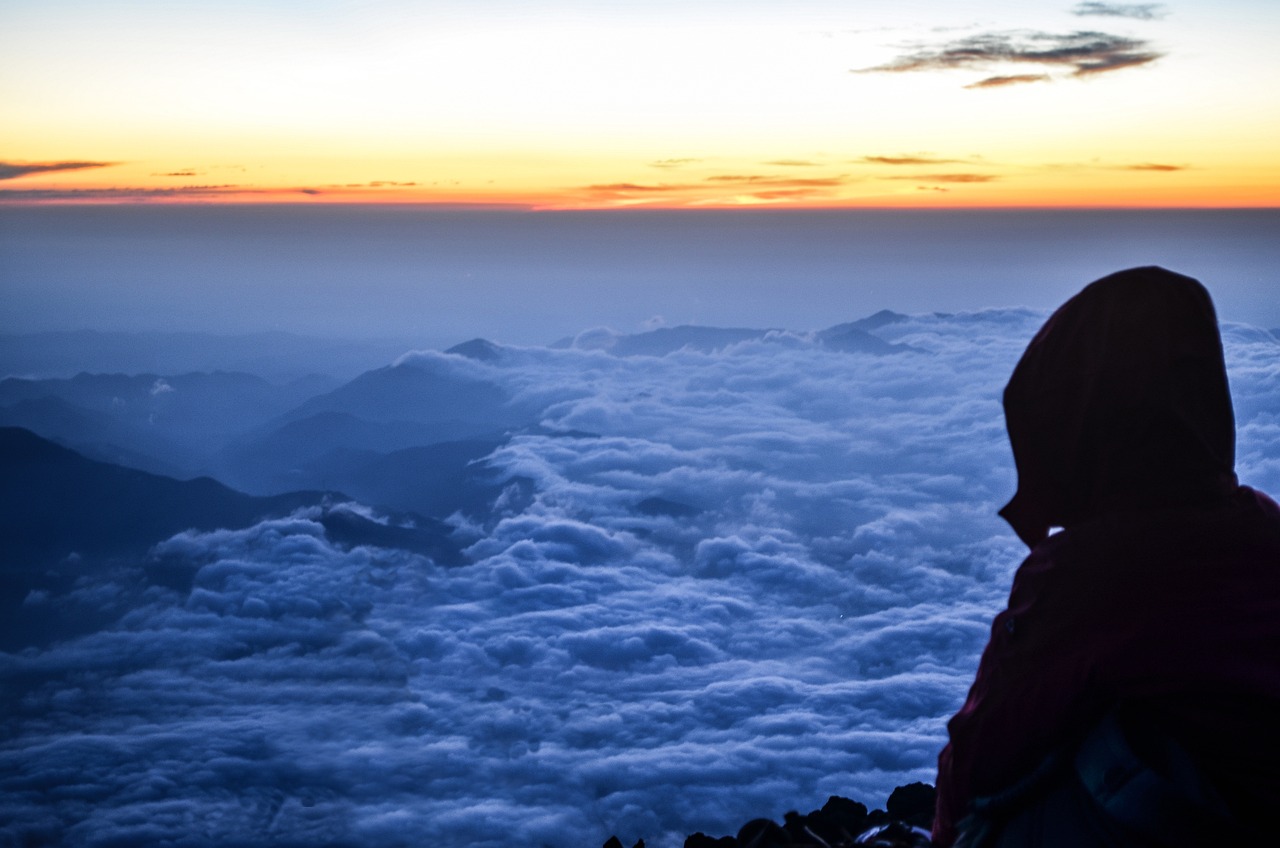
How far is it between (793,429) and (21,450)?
3167 inches

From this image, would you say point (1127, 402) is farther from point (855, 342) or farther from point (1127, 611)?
point (855, 342)

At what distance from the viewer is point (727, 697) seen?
46.8 meters

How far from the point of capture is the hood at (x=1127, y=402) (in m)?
1.87

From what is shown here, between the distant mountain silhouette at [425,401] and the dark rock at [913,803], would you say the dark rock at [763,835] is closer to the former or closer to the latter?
the dark rock at [913,803]

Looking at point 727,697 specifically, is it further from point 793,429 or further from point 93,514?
point 793,429

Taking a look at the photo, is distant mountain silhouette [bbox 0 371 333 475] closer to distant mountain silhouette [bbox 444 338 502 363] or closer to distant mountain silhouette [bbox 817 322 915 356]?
distant mountain silhouette [bbox 444 338 502 363]

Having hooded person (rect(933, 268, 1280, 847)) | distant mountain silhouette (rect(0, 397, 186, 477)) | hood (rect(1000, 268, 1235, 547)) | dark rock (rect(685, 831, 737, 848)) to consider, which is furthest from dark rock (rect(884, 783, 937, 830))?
distant mountain silhouette (rect(0, 397, 186, 477))

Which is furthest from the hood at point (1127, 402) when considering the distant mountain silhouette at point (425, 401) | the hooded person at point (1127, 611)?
the distant mountain silhouette at point (425, 401)

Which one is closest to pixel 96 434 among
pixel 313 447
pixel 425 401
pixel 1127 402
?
pixel 313 447

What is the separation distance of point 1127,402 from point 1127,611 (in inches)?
18.3

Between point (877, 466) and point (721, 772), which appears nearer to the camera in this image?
point (721, 772)

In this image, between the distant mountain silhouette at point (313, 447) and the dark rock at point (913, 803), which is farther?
the distant mountain silhouette at point (313, 447)

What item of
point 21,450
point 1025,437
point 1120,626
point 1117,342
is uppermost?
point 1117,342

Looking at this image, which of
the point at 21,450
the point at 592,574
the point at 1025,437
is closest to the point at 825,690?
the point at 592,574
